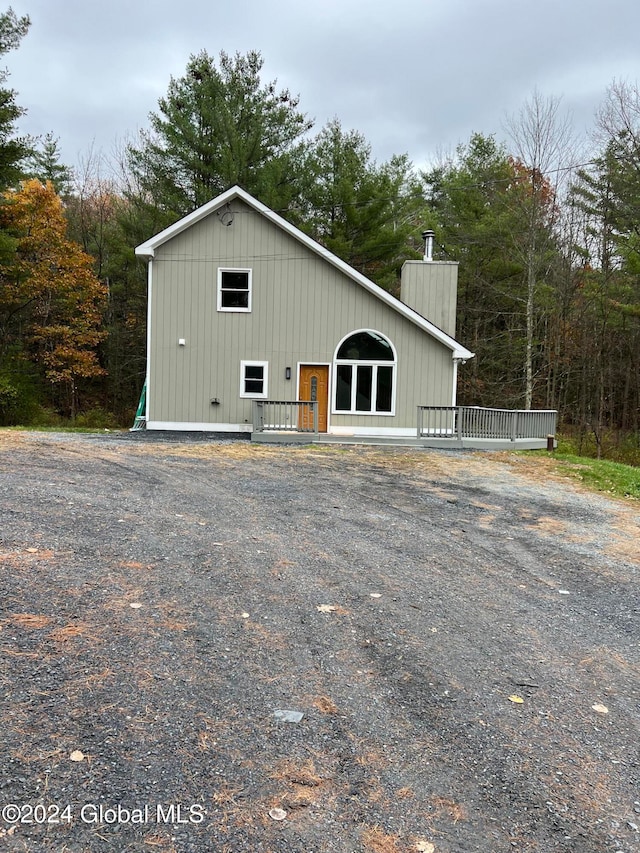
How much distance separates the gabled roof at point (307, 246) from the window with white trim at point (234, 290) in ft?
5.36

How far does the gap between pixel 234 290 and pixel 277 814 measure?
1589cm

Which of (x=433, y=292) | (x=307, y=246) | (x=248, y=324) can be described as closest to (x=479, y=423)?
(x=433, y=292)

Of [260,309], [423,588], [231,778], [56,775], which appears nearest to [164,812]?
[231,778]

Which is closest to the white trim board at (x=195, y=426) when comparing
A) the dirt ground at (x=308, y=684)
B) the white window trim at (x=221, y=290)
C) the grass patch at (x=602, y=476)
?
the white window trim at (x=221, y=290)

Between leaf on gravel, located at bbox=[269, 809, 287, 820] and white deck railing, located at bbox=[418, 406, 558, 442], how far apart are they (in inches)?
535

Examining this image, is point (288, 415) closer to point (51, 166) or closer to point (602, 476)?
point (602, 476)

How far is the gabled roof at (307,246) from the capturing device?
1633 centimetres

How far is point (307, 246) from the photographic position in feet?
54.5

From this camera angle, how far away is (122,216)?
25.8m

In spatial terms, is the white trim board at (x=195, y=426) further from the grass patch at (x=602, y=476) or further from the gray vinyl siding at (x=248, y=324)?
the grass patch at (x=602, y=476)

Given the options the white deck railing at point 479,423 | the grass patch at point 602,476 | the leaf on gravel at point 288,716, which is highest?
the white deck railing at point 479,423

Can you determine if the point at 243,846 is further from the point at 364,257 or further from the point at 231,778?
the point at 364,257

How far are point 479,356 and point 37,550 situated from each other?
23185 mm

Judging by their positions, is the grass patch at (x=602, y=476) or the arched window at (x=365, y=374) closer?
the grass patch at (x=602, y=476)
